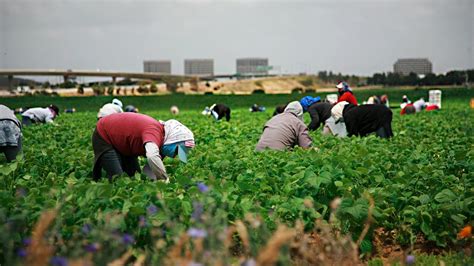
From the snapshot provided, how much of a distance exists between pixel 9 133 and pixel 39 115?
1035 cm

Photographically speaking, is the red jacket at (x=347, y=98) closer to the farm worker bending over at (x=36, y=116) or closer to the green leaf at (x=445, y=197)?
the green leaf at (x=445, y=197)

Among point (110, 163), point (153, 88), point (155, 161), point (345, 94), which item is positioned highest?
point (345, 94)

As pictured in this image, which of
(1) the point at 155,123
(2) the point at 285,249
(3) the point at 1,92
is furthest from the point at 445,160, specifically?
(3) the point at 1,92

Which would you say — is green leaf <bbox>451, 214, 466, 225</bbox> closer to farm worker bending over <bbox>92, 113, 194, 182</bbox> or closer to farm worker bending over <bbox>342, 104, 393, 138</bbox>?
farm worker bending over <bbox>92, 113, 194, 182</bbox>

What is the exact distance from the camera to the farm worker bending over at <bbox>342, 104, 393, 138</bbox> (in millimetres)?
10531

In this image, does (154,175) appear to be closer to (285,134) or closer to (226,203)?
(226,203)

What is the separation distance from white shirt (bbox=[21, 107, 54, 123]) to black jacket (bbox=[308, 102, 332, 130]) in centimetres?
873

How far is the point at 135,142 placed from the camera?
225 inches

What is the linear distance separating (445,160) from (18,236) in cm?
474

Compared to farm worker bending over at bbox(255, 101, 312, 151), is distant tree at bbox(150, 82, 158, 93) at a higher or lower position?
lower

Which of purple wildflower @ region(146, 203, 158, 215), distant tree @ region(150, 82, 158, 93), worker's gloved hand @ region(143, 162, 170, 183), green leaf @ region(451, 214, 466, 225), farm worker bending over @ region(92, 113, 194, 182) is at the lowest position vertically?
distant tree @ region(150, 82, 158, 93)

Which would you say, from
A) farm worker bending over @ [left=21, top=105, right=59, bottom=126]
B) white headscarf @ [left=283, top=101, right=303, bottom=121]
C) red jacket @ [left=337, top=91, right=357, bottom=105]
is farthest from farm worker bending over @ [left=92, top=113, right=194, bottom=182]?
farm worker bending over @ [left=21, top=105, right=59, bottom=126]

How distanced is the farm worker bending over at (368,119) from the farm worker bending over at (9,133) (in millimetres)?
5685

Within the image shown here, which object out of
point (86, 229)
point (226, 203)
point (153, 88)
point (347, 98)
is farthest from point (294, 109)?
point (153, 88)
